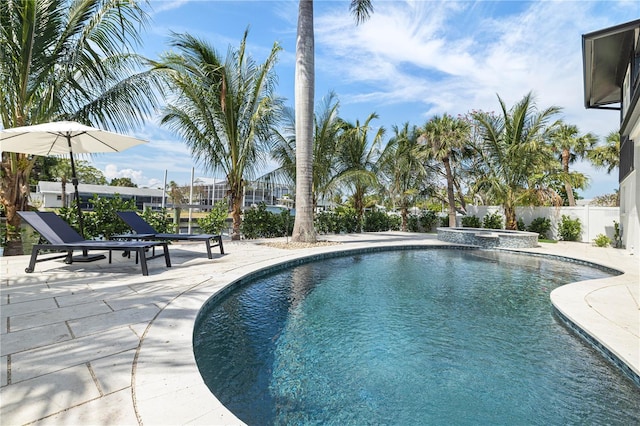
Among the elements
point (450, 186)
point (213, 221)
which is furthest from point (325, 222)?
point (450, 186)

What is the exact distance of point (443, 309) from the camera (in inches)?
197

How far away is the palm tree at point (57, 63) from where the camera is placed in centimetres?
609

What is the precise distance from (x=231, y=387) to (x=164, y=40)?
35.4ft

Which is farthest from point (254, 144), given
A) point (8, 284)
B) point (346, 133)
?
point (8, 284)

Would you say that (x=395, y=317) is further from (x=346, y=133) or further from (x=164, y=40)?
(x=346, y=133)

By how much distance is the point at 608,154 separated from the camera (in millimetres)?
22766

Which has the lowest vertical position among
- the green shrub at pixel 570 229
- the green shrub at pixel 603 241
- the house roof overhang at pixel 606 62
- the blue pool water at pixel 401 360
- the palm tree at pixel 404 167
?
the blue pool water at pixel 401 360

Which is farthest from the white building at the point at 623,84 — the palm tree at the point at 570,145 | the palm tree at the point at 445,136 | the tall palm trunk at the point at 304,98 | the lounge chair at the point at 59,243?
the lounge chair at the point at 59,243

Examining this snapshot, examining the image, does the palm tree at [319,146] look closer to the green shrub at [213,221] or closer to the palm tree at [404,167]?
the green shrub at [213,221]

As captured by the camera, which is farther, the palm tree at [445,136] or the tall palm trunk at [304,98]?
the palm tree at [445,136]

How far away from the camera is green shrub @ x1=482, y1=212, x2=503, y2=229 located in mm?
16969

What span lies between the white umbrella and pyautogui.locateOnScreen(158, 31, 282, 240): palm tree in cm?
343

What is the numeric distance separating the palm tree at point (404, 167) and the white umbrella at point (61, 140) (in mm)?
12652

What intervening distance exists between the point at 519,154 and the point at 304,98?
34.6ft
